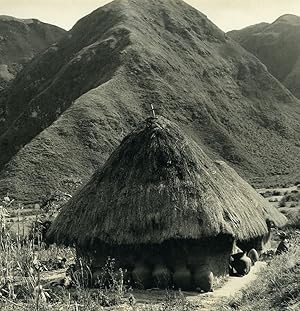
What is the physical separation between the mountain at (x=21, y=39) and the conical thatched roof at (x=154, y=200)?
9863 cm

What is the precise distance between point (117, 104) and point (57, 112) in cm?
767

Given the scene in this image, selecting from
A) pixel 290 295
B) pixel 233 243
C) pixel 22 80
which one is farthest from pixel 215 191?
pixel 22 80

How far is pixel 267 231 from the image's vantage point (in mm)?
16172

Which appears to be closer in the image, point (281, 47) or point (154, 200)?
point (154, 200)

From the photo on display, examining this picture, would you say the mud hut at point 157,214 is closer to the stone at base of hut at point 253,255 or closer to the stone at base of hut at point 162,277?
the stone at base of hut at point 162,277

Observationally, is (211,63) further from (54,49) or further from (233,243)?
(233,243)

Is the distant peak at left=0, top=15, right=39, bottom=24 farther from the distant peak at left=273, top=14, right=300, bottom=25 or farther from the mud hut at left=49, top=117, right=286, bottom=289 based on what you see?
the mud hut at left=49, top=117, right=286, bottom=289

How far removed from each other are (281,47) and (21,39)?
49388 mm

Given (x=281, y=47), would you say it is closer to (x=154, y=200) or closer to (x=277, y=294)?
(x=154, y=200)

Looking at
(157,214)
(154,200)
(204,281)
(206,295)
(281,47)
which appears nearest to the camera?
(206,295)

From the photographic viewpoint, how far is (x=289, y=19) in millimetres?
124375

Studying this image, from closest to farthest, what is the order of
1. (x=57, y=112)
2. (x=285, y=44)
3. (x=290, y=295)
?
(x=290, y=295)
(x=57, y=112)
(x=285, y=44)

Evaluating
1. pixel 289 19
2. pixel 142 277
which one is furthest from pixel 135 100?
pixel 289 19

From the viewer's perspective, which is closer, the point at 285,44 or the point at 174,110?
the point at 174,110
